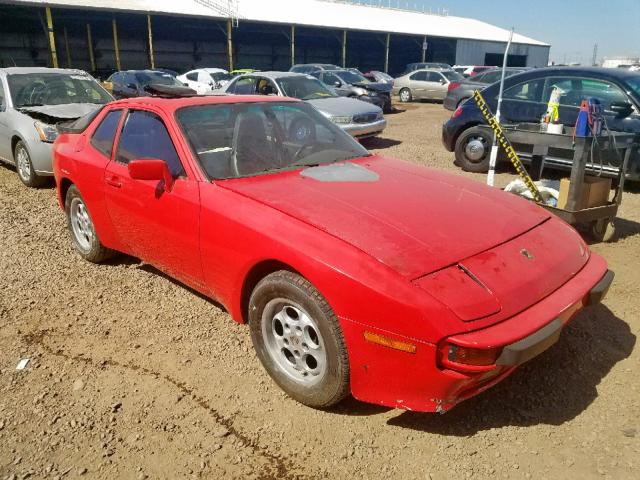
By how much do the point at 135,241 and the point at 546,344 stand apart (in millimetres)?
2795

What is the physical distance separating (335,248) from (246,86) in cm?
923

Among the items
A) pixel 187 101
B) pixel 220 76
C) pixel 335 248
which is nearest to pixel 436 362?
pixel 335 248

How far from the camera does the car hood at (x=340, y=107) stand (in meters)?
10.2

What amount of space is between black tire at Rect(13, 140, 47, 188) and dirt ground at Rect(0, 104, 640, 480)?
3.87 meters

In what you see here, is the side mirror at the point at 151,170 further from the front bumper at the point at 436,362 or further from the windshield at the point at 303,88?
the windshield at the point at 303,88

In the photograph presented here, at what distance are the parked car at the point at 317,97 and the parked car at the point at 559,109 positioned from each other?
2.32 m

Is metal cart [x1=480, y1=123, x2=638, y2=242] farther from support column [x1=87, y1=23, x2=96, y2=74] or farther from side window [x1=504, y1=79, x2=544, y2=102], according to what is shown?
support column [x1=87, y1=23, x2=96, y2=74]

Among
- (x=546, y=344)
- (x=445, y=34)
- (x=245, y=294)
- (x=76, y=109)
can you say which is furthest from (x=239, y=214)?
(x=445, y=34)

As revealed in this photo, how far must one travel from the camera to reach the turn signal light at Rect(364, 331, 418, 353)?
2102 millimetres

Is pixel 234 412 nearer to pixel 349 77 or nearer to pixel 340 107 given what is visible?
pixel 340 107

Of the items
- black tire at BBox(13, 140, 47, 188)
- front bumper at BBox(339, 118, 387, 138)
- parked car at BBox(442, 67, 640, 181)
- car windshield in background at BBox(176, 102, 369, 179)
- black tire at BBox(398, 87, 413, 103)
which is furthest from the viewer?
black tire at BBox(398, 87, 413, 103)

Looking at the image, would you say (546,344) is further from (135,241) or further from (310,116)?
(135,241)

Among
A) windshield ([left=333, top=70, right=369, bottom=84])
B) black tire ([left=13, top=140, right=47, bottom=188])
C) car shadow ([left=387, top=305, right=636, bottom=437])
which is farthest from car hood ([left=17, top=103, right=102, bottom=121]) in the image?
windshield ([left=333, top=70, right=369, bottom=84])

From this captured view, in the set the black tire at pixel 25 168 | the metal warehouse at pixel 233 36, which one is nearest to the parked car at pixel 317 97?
the black tire at pixel 25 168
